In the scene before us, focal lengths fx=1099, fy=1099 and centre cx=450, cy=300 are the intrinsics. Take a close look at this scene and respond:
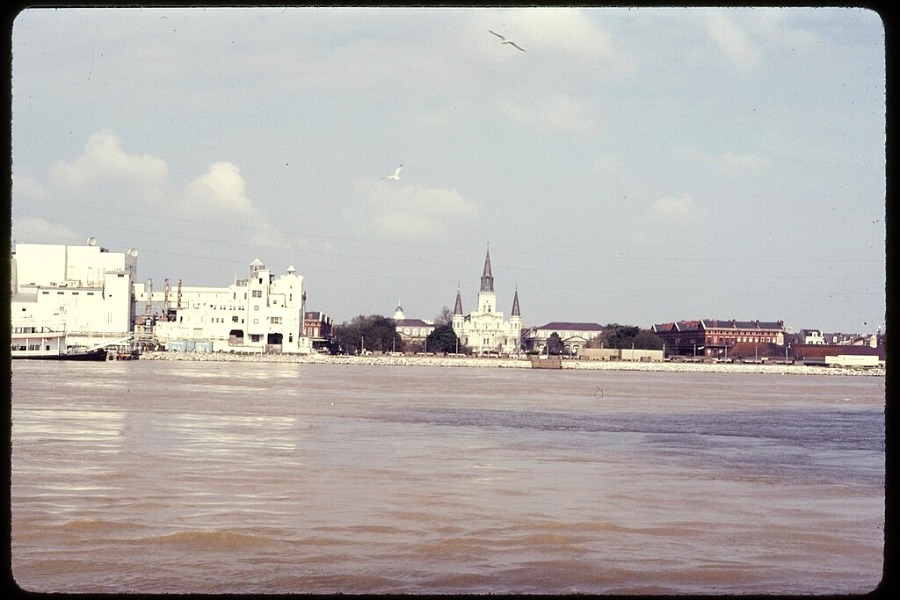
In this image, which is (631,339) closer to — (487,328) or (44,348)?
(487,328)

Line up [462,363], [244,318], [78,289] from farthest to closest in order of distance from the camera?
[462,363], [244,318], [78,289]

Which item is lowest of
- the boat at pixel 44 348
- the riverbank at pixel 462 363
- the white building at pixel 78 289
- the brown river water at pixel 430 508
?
the riverbank at pixel 462 363

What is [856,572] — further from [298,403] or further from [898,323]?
[298,403]

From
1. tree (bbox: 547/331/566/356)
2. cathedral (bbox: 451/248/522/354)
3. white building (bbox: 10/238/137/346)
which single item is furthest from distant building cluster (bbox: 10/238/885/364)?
cathedral (bbox: 451/248/522/354)

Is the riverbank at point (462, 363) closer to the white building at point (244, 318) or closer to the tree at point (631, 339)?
the white building at point (244, 318)

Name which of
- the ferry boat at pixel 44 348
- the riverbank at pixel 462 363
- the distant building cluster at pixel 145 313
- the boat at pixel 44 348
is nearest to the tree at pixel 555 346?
Result: the distant building cluster at pixel 145 313

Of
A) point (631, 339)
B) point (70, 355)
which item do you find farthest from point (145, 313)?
point (631, 339)

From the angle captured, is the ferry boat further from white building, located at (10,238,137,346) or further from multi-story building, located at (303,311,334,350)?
multi-story building, located at (303,311,334,350)
